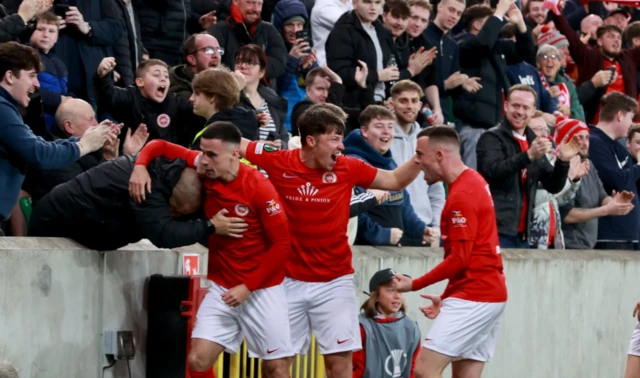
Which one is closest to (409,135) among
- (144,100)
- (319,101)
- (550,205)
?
(319,101)

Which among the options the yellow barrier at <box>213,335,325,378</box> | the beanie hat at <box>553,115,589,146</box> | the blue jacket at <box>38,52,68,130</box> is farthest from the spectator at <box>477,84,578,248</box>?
the blue jacket at <box>38,52,68,130</box>

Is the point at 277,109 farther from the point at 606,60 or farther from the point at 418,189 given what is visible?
the point at 606,60

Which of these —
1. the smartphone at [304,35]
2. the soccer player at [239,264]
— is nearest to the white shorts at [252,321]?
the soccer player at [239,264]

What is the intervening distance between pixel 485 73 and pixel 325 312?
654cm

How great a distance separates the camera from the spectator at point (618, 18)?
20172 millimetres

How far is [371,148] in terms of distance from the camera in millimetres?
11328

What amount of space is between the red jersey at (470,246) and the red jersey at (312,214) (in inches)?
25.1

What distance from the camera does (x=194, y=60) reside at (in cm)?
1148

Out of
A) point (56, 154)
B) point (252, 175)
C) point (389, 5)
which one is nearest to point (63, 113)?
Result: point (56, 154)

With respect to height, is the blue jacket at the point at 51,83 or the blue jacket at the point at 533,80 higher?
the blue jacket at the point at 533,80

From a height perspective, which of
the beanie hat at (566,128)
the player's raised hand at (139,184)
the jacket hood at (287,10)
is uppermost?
the jacket hood at (287,10)

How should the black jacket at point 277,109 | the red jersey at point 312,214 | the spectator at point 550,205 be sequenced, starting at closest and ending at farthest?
1. the red jersey at point 312,214
2. the black jacket at point 277,109
3. the spectator at point 550,205

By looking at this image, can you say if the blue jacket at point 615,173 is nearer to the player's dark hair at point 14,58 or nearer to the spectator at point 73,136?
the spectator at point 73,136

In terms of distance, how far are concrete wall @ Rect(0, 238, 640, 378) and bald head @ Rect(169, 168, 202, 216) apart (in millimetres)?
707
